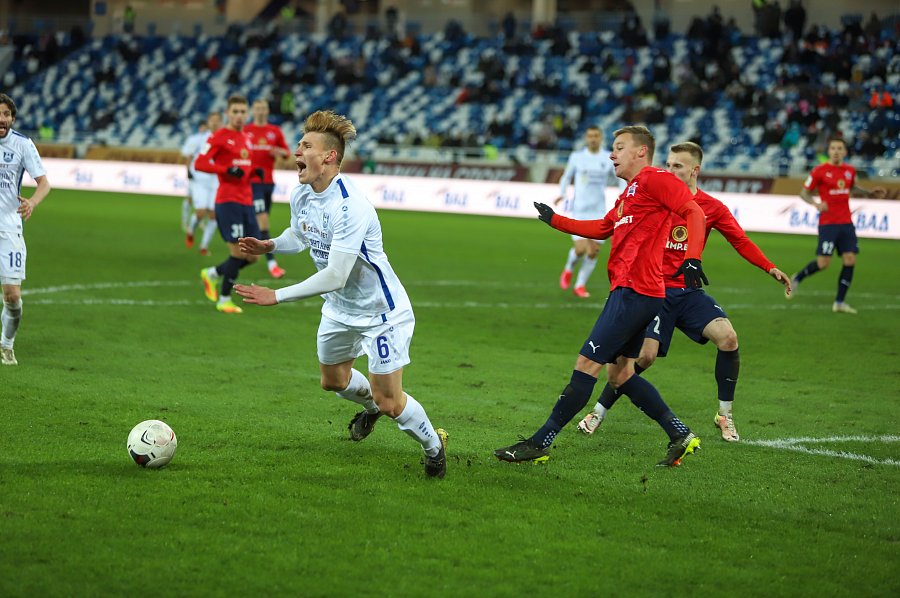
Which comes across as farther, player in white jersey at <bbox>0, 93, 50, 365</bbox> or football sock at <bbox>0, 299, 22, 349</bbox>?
football sock at <bbox>0, 299, 22, 349</bbox>

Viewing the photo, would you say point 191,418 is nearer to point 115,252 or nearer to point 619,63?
point 115,252

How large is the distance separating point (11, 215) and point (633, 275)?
535 cm

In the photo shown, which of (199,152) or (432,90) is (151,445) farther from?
(432,90)

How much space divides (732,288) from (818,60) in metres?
20.3

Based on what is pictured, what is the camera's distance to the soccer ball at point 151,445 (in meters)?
6.04

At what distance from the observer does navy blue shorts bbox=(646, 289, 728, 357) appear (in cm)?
762

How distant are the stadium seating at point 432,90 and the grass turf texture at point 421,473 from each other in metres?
20.3

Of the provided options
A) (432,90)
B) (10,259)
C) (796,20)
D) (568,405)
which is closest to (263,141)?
(10,259)

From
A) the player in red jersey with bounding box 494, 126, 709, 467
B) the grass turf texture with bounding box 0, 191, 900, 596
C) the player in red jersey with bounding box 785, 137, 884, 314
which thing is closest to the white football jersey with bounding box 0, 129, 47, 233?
the grass turf texture with bounding box 0, 191, 900, 596

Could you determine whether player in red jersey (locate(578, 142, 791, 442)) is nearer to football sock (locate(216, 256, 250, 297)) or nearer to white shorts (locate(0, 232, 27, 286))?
white shorts (locate(0, 232, 27, 286))

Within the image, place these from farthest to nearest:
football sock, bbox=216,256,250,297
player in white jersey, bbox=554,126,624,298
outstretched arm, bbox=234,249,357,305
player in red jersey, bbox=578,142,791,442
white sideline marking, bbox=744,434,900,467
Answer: player in white jersey, bbox=554,126,624,298, football sock, bbox=216,256,250,297, player in red jersey, bbox=578,142,791,442, white sideline marking, bbox=744,434,900,467, outstretched arm, bbox=234,249,357,305

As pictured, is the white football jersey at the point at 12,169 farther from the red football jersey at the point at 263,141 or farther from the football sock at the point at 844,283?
the football sock at the point at 844,283

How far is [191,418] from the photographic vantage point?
24.3 feet

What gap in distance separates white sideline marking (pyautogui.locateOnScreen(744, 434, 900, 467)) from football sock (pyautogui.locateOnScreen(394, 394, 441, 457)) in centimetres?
251
